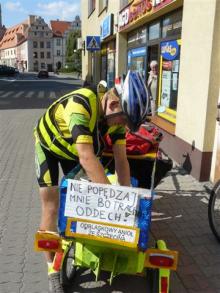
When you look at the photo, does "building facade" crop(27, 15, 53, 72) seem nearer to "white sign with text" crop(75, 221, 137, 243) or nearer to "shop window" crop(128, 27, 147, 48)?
"shop window" crop(128, 27, 147, 48)

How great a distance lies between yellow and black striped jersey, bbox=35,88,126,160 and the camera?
7.57 feet

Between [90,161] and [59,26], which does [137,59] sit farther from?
[59,26]

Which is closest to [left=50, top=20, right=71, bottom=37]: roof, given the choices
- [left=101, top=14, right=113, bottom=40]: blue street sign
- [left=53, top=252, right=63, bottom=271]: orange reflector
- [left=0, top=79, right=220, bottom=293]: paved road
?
[left=101, top=14, right=113, bottom=40]: blue street sign

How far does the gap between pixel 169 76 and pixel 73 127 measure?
226 inches

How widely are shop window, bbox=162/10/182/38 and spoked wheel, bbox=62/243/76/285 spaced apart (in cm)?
530

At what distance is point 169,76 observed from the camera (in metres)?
7.70

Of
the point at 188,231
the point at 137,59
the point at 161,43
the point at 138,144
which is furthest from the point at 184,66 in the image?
the point at 137,59

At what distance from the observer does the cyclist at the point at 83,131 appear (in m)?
2.29

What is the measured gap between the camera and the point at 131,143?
162 inches

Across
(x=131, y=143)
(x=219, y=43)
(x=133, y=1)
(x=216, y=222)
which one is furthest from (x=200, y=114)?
(x=133, y=1)

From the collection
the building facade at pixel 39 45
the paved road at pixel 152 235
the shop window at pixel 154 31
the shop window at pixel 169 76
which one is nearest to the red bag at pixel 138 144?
the paved road at pixel 152 235

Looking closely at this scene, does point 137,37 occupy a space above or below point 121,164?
above

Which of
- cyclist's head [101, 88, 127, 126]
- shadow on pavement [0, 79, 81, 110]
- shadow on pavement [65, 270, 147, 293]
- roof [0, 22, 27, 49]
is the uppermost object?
roof [0, 22, 27, 49]

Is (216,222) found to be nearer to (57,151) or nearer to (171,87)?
(57,151)
